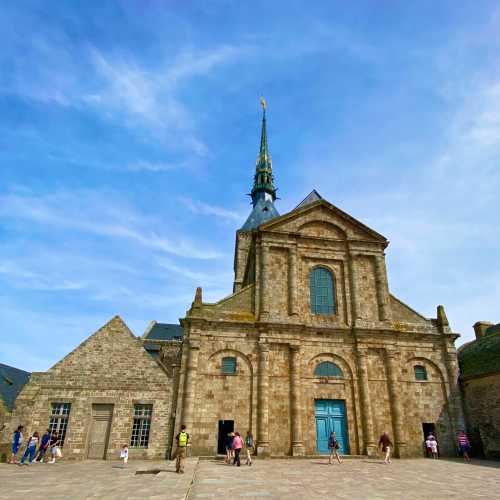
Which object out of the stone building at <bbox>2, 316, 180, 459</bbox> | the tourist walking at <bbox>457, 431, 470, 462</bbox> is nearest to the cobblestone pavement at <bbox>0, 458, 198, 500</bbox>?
the stone building at <bbox>2, 316, 180, 459</bbox>

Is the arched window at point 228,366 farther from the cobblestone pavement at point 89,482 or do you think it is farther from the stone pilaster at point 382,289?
the stone pilaster at point 382,289

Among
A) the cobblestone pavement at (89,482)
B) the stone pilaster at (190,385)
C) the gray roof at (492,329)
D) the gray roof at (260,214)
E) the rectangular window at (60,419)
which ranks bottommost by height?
the cobblestone pavement at (89,482)

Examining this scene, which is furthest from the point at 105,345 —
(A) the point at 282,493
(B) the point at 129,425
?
(A) the point at 282,493

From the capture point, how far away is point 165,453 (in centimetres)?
1761

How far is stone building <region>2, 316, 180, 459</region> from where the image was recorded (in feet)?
57.2

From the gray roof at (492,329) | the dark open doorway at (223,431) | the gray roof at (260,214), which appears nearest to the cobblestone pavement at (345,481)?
the dark open doorway at (223,431)

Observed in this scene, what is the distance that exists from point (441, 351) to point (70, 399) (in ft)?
65.4

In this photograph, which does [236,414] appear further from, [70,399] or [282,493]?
[282,493]

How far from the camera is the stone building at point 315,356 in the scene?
18438 mm

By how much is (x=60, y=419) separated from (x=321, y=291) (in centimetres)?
1502

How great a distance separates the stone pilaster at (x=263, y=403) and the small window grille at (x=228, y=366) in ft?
4.37

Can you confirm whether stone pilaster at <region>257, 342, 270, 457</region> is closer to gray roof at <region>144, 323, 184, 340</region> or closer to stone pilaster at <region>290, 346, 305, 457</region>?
stone pilaster at <region>290, 346, 305, 457</region>

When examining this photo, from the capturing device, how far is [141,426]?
1809 cm

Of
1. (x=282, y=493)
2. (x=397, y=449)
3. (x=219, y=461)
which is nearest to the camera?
(x=282, y=493)
